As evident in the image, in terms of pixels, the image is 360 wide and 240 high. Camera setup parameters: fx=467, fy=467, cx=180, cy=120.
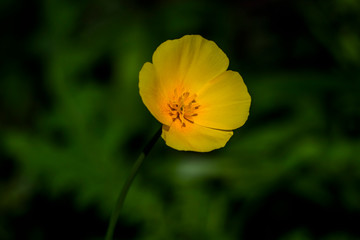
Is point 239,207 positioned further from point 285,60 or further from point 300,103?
point 285,60

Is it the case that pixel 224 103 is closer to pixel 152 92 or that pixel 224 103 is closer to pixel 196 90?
pixel 196 90

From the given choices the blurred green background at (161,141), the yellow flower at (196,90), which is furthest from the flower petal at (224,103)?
the blurred green background at (161,141)

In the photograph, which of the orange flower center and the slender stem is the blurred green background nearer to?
the orange flower center

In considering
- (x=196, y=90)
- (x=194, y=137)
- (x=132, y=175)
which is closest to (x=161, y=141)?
(x=196, y=90)

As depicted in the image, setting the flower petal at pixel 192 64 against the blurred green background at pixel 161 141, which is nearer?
the flower petal at pixel 192 64

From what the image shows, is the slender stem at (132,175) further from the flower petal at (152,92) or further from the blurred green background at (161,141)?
the blurred green background at (161,141)

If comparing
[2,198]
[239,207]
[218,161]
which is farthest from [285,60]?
[2,198]

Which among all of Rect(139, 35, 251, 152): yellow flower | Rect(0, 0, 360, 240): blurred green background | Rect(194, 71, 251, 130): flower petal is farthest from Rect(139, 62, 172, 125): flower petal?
Rect(0, 0, 360, 240): blurred green background

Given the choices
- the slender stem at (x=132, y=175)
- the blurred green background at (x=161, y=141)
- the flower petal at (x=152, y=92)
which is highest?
the flower petal at (x=152, y=92)
